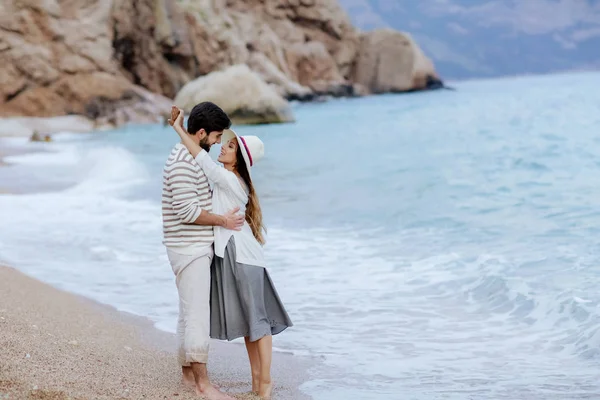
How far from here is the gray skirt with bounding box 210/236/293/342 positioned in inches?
175

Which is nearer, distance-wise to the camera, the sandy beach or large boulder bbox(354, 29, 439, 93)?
the sandy beach

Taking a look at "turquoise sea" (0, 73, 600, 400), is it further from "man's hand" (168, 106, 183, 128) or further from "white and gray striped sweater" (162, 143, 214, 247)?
"man's hand" (168, 106, 183, 128)

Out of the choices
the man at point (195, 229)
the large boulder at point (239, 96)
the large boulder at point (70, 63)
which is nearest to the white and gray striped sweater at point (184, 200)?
the man at point (195, 229)

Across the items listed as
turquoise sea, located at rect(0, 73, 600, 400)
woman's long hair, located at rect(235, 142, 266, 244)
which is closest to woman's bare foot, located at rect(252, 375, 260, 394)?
turquoise sea, located at rect(0, 73, 600, 400)

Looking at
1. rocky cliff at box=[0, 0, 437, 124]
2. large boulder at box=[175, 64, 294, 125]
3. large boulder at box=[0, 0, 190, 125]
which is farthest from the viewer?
rocky cliff at box=[0, 0, 437, 124]

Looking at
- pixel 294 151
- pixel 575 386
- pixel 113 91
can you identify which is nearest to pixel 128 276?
pixel 575 386

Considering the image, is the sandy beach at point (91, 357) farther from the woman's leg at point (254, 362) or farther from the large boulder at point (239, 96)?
the large boulder at point (239, 96)

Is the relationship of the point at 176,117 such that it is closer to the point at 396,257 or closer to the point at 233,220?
the point at 233,220

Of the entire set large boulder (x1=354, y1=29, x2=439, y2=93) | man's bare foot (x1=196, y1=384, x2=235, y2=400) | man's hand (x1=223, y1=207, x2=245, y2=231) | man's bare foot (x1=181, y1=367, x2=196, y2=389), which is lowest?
large boulder (x1=354, y1=29, x2=439, y2=93)

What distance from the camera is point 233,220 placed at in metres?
4.45

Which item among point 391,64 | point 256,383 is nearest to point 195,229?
point 256,383

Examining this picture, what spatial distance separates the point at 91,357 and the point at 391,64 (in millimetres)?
64441

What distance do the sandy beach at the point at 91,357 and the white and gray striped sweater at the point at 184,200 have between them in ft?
2.53

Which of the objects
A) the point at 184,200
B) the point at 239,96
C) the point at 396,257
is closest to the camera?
the point at 184,200
